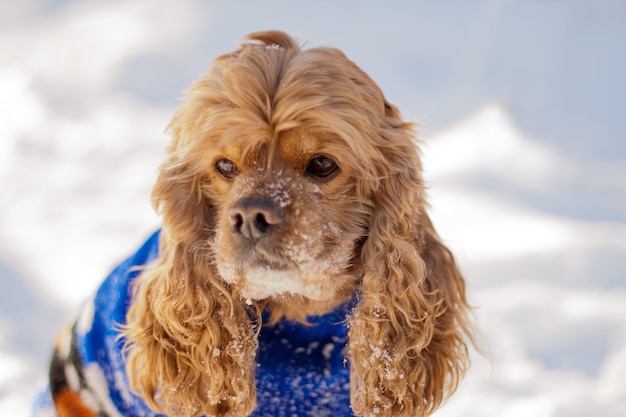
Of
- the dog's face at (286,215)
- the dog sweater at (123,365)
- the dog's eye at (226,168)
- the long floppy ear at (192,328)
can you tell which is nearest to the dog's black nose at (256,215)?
the dog's face at (286,215)

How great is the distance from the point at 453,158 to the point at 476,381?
1.59 m

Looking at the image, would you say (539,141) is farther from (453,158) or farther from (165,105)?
(165,105)

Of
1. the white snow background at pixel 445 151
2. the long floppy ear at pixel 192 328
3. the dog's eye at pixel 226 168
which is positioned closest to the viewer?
the dog's eye at pixel 226 168

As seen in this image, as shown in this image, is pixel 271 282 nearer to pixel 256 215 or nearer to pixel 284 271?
pixel 284 271

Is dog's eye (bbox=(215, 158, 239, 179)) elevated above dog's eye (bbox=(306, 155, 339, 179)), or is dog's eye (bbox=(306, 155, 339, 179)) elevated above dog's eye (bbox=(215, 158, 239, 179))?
dog's eye (bbox=(306, 155, 339, 179))

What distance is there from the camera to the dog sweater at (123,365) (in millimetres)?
2572

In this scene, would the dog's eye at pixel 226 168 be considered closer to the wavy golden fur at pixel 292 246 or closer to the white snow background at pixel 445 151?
the wavy golden fur at pixel 292 246

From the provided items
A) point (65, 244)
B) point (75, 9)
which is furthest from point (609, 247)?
point (75, 9)

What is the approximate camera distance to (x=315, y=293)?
2.37 metres

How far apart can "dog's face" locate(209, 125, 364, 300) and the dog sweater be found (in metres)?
0.24

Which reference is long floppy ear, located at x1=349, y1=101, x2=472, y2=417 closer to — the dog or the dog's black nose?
the dog

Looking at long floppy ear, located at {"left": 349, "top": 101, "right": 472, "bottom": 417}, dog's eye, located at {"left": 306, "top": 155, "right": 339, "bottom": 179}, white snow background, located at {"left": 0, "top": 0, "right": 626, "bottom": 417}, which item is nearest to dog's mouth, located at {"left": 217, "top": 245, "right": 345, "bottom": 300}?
long floppy ear, located at {"left": 349, "top": 101, "right": 472, "bottom": 417}

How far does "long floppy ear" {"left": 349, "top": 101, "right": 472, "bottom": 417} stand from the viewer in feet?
8.01

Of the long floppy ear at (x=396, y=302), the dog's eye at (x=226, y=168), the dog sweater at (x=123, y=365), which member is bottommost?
the dog sweater at (x=123, y=365)
